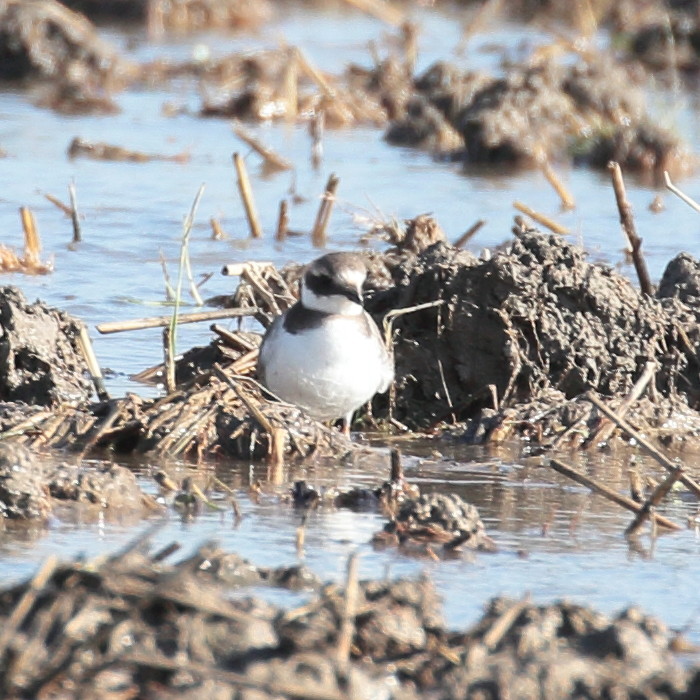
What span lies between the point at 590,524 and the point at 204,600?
2.36 metres

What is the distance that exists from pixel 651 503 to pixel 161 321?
3.09 metres

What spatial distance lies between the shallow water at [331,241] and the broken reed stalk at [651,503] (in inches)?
2.7

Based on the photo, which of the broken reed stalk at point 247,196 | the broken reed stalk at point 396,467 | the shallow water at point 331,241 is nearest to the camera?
the shallow water at point 331,241

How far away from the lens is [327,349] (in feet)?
23.7

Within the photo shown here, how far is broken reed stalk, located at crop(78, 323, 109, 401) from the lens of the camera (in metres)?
7.57

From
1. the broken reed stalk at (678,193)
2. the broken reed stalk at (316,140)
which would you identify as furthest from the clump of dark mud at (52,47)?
the broken reed stalk at (678,193)

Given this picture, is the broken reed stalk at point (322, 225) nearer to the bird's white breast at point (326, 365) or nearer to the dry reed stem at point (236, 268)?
the dry reed stem at point (236, 268)

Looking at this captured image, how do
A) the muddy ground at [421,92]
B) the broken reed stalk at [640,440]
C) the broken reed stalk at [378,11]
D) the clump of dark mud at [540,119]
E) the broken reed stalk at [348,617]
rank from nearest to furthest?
the broken reed stalk at [348,617], the broken reed stalk at [640,440], the clump of dark mud at [540,119], the muddy ground at [421,92], the broken reed stalk at [378,11]

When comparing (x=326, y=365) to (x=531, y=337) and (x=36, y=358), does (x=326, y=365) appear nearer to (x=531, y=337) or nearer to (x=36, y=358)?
(x=531, y=337)

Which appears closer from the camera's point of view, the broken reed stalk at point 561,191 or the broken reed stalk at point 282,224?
the broken reed stalk at point 282,224

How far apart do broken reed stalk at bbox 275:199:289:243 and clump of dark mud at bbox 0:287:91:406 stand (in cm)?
366

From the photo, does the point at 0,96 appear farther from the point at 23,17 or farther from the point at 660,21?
the point at 660,21

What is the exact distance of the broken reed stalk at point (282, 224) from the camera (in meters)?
11.5

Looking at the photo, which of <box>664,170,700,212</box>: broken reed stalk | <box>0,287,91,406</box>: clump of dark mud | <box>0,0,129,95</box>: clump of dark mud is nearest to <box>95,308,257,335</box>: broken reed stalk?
<box>0,287,91,406</box>: clump of dark mud
